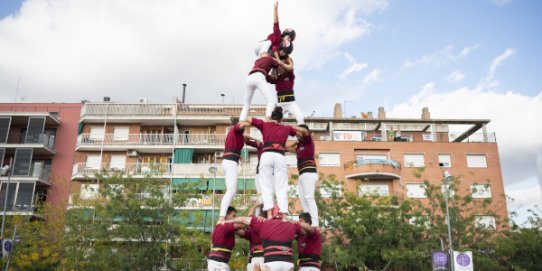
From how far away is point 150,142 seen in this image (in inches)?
1630

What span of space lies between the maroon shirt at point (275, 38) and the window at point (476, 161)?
34.4 metres

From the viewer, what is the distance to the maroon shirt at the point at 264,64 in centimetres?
1165

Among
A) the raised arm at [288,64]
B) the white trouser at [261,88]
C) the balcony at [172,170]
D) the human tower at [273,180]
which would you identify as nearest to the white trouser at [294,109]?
the human tower at [273,180]

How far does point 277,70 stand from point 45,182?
113 ft

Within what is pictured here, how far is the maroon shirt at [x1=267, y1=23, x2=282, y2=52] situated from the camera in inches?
481

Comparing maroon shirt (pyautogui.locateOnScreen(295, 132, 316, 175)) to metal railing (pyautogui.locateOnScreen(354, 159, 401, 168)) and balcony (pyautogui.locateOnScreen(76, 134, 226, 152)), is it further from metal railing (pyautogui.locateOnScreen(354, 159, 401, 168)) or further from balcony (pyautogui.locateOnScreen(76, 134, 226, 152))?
balcony (pyautogui.locateOnScreen(76, 134, 226, 152))

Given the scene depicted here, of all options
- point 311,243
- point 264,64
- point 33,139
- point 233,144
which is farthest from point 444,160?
point 33,139

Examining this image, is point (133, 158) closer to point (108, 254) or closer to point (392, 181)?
point (108, 254)

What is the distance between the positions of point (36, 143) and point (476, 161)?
3860cm

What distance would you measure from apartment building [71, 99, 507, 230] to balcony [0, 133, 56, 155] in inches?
104

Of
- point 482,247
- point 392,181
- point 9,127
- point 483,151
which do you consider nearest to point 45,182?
point 9,127

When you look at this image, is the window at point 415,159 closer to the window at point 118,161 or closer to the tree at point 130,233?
the tree at point 130,233

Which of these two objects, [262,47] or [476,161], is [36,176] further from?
[476,161]

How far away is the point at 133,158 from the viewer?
4162cm
